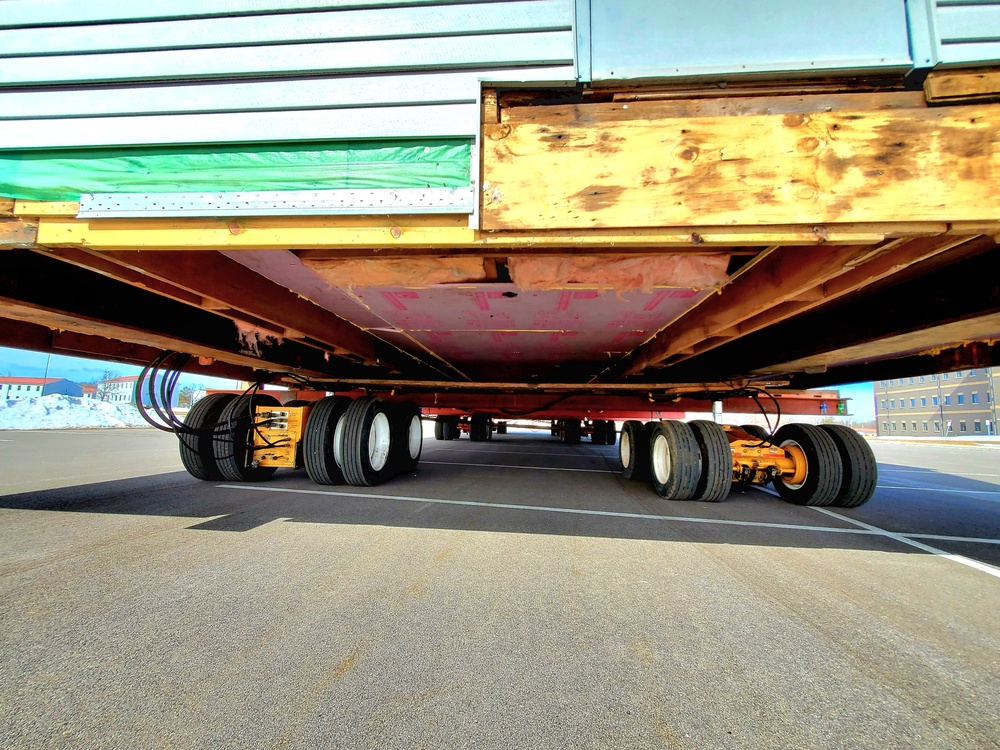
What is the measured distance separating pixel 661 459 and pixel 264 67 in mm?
5761

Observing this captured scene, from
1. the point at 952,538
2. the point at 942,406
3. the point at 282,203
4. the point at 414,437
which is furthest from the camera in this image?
the point at 942,406

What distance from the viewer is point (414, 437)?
297 inches

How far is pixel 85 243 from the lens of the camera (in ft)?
7.75

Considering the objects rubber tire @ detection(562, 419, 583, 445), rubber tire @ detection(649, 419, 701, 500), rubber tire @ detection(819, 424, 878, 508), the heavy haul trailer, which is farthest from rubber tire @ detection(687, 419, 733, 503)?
rubber tire @ detection(562, 419, 583, 445)

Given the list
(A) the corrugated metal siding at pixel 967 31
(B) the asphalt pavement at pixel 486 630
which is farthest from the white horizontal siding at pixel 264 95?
(B) the asphalt pavement at pixel 486 630

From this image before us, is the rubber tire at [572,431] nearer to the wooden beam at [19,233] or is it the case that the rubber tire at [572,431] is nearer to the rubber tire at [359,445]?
the rubber tire at [359,445]

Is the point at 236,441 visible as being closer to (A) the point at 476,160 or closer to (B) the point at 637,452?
(A) the point at 476,160

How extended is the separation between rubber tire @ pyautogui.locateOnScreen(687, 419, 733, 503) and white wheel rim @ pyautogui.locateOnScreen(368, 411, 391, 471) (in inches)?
176

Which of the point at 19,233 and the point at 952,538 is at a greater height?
the point at 19,233

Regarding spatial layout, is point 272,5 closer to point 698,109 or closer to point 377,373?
point 698,109

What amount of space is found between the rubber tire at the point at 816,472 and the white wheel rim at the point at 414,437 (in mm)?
5759

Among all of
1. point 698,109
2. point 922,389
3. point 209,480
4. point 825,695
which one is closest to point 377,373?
point 209,480

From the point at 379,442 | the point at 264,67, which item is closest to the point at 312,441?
the point at 379,442

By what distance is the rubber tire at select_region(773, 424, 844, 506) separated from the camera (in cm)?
499
